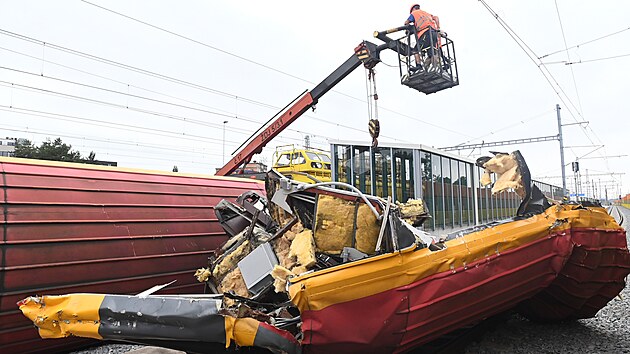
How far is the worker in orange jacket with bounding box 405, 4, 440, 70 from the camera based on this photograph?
22.7ft

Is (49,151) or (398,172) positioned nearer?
(398,172)

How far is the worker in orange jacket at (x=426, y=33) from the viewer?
6.91 m

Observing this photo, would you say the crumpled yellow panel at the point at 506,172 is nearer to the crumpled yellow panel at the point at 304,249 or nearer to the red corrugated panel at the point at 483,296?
the red corrugated panel at the point at 483,296

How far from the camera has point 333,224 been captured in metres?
3.19

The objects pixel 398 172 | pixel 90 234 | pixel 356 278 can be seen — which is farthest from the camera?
pixel 398 172

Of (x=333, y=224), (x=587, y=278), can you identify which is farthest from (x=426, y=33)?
(x=333, y=224)

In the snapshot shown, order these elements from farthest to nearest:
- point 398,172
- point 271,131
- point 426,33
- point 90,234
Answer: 1. point 398,172
2. point 271,131
3. point 426,33
4. point 90,234

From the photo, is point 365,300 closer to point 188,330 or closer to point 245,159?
point 188,330

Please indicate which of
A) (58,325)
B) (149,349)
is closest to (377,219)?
(58,325)

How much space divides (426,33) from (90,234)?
5.99m

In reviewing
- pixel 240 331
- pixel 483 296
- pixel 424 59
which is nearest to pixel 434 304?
pixel 483 296

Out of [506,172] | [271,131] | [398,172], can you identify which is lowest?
[506,172]

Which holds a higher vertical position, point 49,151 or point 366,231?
point 49,151

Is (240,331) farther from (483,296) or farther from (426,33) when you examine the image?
(426,33)
